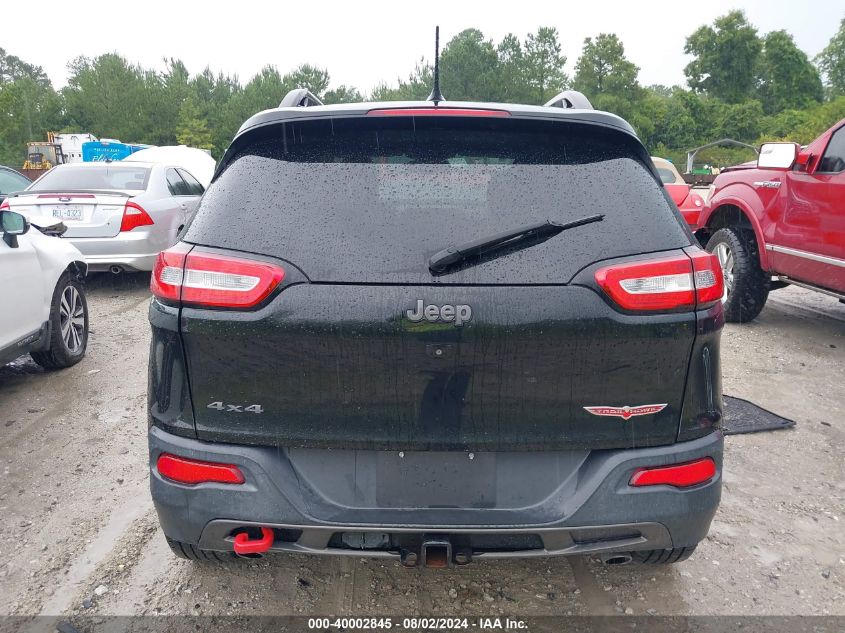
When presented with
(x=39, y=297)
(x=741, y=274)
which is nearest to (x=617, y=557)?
(x=39, y=297)

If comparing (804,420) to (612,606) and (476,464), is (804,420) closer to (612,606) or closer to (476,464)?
(612,606)

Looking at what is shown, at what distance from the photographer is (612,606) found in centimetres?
247

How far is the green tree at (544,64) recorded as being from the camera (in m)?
80.7

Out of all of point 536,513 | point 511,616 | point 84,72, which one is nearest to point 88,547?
point 511,616

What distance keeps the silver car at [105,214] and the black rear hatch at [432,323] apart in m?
6.09

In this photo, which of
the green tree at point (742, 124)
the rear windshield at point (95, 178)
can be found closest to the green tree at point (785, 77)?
the green tree at point (742, 124)

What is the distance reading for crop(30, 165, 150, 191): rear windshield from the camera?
8.10m

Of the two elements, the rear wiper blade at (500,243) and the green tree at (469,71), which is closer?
the rear wiper blade at (500,243)

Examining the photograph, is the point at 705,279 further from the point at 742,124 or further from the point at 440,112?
the point at 742,124

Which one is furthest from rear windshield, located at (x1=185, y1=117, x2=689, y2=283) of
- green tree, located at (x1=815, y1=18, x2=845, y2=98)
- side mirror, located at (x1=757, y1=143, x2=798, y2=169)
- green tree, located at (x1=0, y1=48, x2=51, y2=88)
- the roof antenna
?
green tree, located at (x1=0, y1=48, x2=51, y2=88)

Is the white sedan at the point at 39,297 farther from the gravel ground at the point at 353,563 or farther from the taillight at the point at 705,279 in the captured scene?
the taillight at the point at 705,279

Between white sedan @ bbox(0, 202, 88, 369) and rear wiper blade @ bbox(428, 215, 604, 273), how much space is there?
370 centimetres

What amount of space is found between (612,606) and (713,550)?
663 mm

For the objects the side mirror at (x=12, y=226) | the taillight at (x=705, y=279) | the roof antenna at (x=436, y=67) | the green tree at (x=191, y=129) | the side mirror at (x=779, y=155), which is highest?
the roof antenna at (x=436, y=67)
